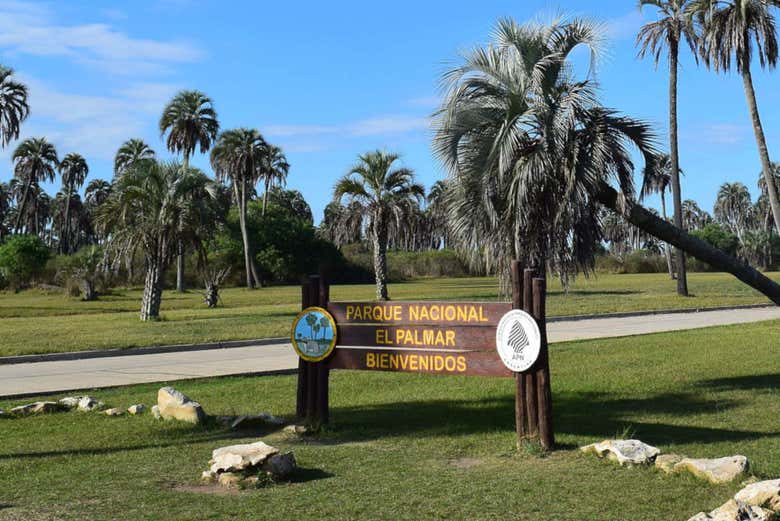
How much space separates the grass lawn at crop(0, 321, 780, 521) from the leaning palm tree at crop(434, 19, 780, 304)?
7.17 feet

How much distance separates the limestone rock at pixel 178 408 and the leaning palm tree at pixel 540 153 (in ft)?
16.0

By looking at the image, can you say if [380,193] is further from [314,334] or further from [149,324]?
[314,334]

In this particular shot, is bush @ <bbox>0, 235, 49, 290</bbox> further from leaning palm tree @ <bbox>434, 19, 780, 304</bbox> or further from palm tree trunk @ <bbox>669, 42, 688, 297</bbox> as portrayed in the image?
leaning palm tree @ <bbox>434, 19, 780, 304</bbox>

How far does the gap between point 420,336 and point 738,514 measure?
Answer: 4595mm

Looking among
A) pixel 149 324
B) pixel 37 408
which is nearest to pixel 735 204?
pixel 149 324

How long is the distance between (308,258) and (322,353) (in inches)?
2530

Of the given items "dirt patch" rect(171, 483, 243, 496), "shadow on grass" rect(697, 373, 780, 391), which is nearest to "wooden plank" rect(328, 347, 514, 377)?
"dirt patch" rect(171, 483, 243, 496)

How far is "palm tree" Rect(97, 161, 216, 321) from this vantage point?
27859 mm

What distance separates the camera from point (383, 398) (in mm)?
12648

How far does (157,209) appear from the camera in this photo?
2828 centimetres

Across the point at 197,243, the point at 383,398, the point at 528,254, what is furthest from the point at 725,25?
the point at 383,398

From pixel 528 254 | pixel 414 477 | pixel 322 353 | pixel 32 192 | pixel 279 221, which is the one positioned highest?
pixel 32 192

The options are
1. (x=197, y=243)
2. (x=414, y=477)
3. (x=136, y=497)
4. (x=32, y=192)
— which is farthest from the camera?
(x=32, y=192)

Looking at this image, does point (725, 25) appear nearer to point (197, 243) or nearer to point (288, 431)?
point (197, 243)
